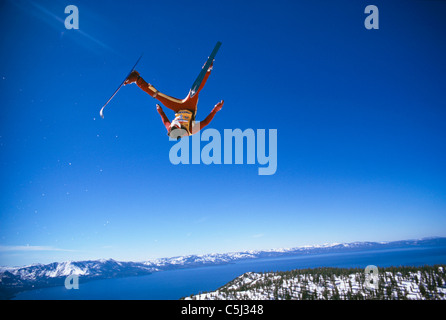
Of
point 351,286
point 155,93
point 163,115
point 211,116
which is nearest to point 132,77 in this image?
point 155,93

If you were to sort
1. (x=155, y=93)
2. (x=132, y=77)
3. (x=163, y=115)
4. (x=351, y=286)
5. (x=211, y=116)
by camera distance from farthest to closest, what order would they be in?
(x=351, y=286) < (x=211, y=116) < (x=163, y=115) < (x=155, y=93) < (x=132, y=77)

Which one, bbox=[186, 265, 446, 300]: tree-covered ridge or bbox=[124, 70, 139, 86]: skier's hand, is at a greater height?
bbox=[124, 70, 139, 86]: skier's hand

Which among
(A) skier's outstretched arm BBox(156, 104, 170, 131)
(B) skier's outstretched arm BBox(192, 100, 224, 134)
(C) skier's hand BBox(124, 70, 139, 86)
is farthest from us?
(B) skier's outstretched arm BBox(192, 100, 224, 134)

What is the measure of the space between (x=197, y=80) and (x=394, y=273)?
55.5m

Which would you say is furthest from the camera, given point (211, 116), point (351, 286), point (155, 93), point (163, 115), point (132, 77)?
point (351, 286)

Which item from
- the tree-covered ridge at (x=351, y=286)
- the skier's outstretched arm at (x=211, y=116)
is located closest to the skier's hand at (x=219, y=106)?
the skier's outstretched arm at (x=211, y=116)

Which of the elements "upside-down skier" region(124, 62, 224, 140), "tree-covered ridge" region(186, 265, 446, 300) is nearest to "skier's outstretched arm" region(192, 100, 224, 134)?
"upside-down skier" region(124, 62, 224, 140)

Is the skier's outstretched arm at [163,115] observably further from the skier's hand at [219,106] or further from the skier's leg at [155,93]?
the skier's hand at [219,106]

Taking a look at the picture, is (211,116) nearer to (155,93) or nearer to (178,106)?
(178,106)

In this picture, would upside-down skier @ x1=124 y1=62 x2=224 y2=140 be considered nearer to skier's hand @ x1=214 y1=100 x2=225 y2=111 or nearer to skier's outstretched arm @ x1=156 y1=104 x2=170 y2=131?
skier's outstretched arm @ x1=156 y1=104 x2=170 y2=131

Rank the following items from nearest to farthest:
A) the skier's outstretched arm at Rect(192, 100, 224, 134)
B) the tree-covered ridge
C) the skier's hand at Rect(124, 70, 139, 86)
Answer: the skier's hand at Rect(124, 70, 139, 86), the skier's outstretched arm at Rect(192, 100, 224, 134), the tree-covered ridge
